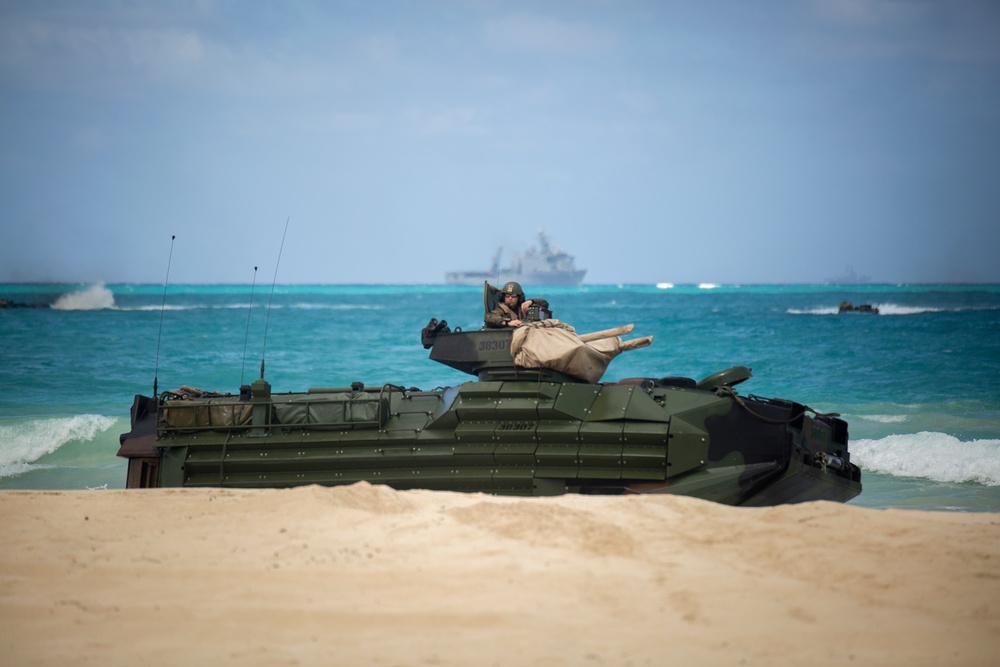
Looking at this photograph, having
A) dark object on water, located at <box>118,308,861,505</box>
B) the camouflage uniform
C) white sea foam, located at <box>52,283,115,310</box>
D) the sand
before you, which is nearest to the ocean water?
dark object on water, located at <box>118,308,861,505</box>

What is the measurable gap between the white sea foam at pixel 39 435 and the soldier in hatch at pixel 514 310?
10634 mm

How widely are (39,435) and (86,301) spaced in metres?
53.5

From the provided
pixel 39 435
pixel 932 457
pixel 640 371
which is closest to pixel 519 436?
pixel 932 457

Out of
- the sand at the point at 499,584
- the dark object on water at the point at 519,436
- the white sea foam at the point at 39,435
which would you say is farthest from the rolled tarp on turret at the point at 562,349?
the white sea foam at the point at 39,435

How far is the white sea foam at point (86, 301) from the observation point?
2525 inches

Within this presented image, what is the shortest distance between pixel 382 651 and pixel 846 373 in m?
24.1

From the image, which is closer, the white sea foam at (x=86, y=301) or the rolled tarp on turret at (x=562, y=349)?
the rolled tarp on turret at (x=562, y=349)

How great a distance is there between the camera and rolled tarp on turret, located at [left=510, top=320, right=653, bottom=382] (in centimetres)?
1074

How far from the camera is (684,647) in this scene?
18.3 ft

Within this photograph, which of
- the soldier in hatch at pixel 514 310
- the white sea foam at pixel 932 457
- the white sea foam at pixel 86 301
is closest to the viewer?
the soldier in hatch at pixel 514 310

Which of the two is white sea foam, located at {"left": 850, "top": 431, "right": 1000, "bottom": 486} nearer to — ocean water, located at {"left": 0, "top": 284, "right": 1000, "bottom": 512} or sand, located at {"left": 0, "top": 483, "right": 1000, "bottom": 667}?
ocean water, located at {"left": 0, "top": 284, "right": 1000, "bottom": 512}

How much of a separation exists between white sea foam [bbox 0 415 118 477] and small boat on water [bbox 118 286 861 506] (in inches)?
353

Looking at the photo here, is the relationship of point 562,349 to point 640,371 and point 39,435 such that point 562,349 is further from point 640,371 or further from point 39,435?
point 640,371

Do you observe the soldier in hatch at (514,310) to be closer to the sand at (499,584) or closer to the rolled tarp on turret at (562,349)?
the rolled tarp on turret at (562,349)
